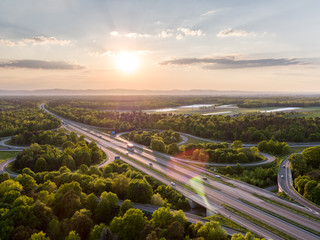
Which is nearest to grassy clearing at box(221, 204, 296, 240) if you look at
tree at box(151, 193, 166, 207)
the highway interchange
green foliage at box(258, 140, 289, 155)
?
the highway interchange

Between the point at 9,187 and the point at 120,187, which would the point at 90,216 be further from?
the point at 9,187

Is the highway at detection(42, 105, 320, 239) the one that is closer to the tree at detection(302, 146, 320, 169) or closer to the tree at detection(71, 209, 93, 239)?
the tree at detection(71, 209, 93, 239)

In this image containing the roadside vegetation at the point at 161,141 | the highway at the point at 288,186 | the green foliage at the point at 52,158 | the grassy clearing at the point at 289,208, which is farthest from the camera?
the roadside vegetation at the point at 161,141

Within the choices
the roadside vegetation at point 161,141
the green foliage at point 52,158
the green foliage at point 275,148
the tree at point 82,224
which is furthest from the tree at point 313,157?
the green foliage at point 52,158

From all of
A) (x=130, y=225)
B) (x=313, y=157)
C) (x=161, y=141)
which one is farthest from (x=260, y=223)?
(x=161, y=141)

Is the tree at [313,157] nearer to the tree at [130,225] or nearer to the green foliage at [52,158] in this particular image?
the tree at [130,225]

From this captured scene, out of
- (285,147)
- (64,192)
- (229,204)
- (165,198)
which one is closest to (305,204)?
(229,204)
